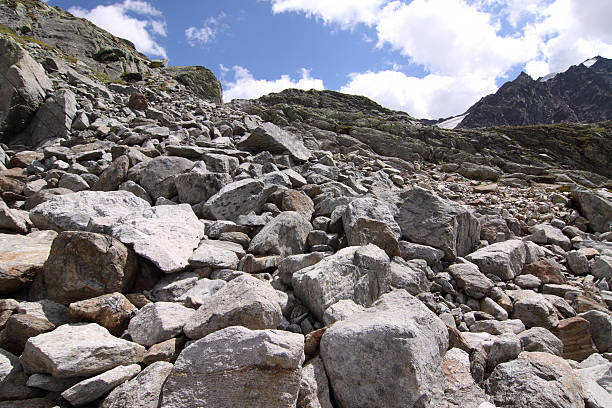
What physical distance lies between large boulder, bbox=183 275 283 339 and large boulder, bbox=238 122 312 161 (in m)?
8.84

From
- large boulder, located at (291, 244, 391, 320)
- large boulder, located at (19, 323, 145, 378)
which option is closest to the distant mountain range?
large boulder, located at (291, 244, 391, 320)

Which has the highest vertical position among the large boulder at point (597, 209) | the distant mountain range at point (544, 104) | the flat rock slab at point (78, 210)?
the distant mountain range at point (544, 104)

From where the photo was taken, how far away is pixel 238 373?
278cm

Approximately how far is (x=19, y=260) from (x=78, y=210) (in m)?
1.86

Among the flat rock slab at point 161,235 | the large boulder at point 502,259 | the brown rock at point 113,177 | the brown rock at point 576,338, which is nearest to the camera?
the flat rock slab at point 161,235

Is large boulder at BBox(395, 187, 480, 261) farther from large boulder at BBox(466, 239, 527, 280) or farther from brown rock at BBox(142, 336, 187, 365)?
brown rock at BBox(142, 336, 187, 365)

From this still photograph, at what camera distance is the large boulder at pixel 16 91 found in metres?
11.6

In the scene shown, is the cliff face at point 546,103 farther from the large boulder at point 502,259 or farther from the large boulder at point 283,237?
the large boulder at point 283,237

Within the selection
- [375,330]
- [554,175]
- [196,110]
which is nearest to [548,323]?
[375,330]

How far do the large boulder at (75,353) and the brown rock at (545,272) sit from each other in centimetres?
773

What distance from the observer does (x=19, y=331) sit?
10.7ft

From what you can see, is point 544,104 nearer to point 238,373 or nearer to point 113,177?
point 113,177

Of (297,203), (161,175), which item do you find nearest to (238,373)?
(297,203)

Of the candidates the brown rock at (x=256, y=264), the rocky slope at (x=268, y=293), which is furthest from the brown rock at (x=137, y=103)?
the brown rock at (x=256, y=264)
